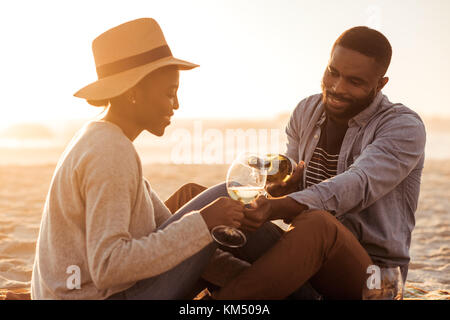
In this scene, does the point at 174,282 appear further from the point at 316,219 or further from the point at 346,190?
the point at 346,190

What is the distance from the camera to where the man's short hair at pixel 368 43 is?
3.70 meters

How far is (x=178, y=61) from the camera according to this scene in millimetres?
2730

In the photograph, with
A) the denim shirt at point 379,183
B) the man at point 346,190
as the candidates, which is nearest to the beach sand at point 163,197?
the denim shirt at point 379,183

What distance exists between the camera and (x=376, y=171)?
3.38m

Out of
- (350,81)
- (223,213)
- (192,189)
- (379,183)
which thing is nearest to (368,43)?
(350,81)

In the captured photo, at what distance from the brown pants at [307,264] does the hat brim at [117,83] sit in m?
1.13

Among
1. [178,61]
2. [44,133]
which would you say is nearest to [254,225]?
[178,61]

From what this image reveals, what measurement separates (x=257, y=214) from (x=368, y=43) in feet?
5.54

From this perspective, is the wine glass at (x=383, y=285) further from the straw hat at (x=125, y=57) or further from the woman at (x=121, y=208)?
Result: the straw hat at (x=125, y=57)

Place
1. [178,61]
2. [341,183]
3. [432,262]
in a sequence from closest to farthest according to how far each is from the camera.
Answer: [178,61], [341,183], [432,262]

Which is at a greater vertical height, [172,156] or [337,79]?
[337,79]

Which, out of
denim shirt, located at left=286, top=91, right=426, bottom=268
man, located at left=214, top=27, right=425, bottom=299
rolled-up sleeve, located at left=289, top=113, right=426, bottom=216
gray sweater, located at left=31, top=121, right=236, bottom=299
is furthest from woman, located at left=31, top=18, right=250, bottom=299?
denim shirt, located at left=286, top=91, right=426, bottom=268
